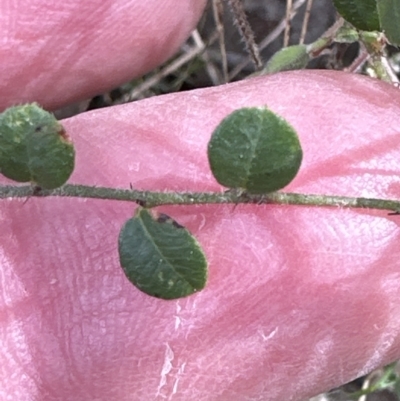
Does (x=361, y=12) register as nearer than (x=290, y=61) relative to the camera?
Yes

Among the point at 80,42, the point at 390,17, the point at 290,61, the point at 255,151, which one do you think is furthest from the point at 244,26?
the point at 255,151

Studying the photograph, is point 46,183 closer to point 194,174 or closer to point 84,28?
point 194,174

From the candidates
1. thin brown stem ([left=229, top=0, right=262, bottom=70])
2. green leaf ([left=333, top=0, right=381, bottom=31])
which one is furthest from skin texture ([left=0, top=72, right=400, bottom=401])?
thin brown stem ([left=229, top=0, right=262, bottom=70])

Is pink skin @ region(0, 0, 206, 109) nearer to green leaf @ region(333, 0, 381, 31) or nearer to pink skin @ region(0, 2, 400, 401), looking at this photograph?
pink skin @ region(0, 2, 400, 401)

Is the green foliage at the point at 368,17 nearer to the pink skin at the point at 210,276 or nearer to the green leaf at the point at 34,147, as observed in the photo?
the pink skin at the point at 210,276

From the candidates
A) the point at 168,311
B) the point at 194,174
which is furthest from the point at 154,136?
the point at 168,311

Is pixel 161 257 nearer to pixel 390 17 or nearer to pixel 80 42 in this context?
pixel 390 17

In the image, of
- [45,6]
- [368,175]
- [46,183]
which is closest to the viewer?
[46,183]

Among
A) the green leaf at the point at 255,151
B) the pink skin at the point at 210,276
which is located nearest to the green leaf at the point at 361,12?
the pink skin at the point at 210,276

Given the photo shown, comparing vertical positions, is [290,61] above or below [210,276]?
above
